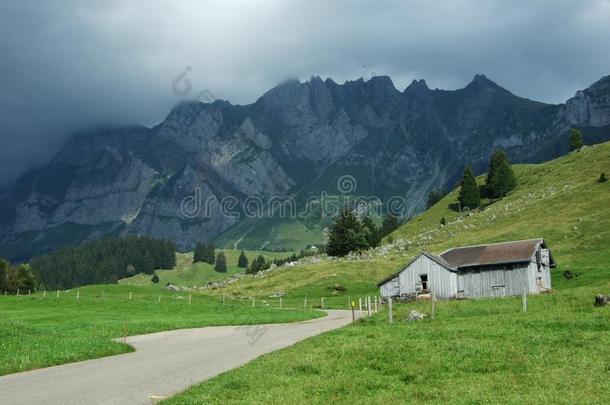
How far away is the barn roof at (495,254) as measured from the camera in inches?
2542

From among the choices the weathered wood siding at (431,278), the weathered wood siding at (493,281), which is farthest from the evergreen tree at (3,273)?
the weathered wood siding at (493,281)

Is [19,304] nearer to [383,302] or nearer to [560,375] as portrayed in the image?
[383,302]

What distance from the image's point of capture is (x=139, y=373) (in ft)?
72.4

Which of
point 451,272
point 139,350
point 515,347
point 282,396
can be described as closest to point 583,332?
point 515,347

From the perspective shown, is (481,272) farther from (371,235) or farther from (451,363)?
(371,235)

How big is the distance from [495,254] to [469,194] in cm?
9753

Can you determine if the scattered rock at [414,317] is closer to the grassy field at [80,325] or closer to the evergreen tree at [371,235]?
the grassy field at [80,325]

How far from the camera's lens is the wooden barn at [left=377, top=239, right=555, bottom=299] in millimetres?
64375

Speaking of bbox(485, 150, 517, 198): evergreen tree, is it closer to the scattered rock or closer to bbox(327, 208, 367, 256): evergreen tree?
bbox(327, 208, 367, 256): evergreen tree

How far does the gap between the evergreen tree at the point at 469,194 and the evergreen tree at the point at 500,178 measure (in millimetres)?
5185

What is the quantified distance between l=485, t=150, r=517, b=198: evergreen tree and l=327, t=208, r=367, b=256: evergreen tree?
5275cm

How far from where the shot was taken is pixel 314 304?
270 feet

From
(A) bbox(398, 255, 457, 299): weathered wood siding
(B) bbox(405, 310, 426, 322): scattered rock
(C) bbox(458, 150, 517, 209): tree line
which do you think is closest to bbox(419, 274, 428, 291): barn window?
(A) bbox(398, 255, 457, 299): weathered wood siding

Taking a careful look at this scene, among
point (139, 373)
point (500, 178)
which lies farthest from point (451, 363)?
point (500, 178)
